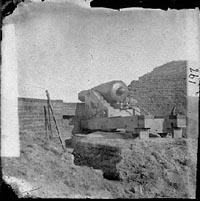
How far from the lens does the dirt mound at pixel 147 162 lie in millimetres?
2873

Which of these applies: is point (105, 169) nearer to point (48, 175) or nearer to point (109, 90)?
point (48, 175)

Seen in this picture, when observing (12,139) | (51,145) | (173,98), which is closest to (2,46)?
(12,139)

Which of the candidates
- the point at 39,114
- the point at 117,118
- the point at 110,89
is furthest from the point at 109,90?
the point at 39,114

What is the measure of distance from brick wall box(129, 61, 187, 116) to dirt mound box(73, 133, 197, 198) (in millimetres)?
363

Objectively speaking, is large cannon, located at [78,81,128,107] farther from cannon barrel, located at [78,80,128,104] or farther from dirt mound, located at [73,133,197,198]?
dirt mound, located at [73,133,197,198]

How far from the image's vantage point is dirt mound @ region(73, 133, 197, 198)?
9.43 ft

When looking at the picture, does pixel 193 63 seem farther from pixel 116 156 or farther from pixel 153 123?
pixel 116 156

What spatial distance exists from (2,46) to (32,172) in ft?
3.92

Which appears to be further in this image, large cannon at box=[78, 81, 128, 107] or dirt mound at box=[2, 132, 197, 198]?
large cannon at box=[78, 81, 128, 107]

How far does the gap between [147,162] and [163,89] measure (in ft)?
3.05

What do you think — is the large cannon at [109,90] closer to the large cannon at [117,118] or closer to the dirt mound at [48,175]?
the large cannon at [117,118]

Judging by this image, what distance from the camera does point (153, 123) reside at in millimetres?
3342

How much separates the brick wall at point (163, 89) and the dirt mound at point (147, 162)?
36cm

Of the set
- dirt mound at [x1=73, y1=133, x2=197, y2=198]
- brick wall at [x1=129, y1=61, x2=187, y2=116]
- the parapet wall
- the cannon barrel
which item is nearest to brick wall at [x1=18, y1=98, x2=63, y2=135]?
the parapet wall
